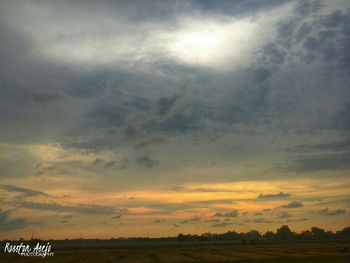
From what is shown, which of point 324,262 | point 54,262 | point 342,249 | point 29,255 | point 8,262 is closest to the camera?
point 324,262

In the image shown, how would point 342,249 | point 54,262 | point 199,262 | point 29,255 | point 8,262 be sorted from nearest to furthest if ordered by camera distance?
point 199,262 < point 54,262 < point 8,262 < point 342,249 < point 29,255

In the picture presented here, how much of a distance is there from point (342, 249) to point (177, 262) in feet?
230

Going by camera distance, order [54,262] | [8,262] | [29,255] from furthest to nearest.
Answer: [29,255]
[8,262]
[54,262]

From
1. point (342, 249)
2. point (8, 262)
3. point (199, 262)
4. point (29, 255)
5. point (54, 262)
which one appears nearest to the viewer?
point (199, 262)

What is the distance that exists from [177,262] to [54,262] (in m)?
35.3

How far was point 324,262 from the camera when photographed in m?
90.7

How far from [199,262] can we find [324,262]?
30.9 m

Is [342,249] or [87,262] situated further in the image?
[342,249]

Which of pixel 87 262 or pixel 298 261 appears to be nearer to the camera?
pixel 298 261

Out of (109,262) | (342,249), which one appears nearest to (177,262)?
(109,262)

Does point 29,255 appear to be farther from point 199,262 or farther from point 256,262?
point 256,262

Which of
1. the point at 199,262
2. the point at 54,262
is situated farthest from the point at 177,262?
the point at 54,262

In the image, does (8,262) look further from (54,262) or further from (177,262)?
(177,262)

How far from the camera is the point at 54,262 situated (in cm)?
10625
